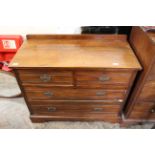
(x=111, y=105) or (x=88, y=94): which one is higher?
(x=88, y=94)

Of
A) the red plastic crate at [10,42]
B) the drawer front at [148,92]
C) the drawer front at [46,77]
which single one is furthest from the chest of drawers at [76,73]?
the red plastic crate at [10,42]

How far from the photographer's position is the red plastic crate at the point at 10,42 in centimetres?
153

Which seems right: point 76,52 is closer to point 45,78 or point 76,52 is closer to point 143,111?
point 45,78

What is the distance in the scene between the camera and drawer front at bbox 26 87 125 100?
1142 millimetres

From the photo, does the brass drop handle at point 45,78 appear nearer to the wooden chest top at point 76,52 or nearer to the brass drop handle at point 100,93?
the wooden chest top at point 76,52

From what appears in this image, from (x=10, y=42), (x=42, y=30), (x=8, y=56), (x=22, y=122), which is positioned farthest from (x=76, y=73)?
(x=8, y=56)

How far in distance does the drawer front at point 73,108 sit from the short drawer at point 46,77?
29 centimetres

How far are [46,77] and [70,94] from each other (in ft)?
0.86

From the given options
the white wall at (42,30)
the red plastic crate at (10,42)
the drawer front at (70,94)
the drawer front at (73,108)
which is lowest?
the drawer front at (73,108)

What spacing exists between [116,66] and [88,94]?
A: 1.17 ft

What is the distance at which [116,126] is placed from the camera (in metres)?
1.46

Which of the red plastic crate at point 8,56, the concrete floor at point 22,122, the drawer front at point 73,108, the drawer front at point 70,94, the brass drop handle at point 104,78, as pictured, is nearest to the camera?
the brass drop handle at point 104,78
